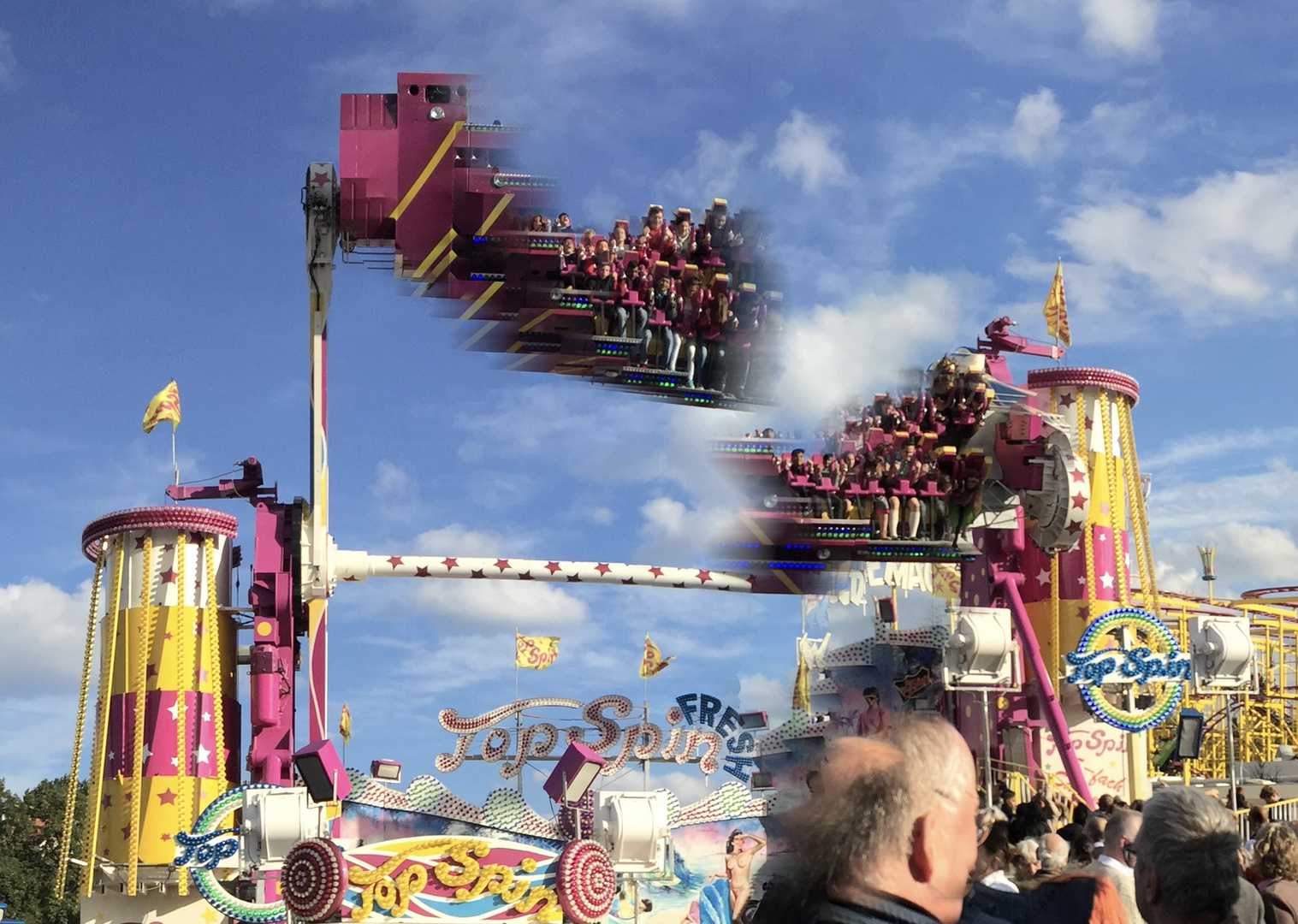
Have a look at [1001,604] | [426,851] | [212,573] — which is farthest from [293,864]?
[212,573]

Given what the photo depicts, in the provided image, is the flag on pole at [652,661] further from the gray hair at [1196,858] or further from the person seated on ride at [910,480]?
the gray hair at [1196,858]

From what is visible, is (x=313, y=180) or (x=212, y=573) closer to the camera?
(x=313, y=180)

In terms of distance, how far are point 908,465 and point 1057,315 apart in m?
9.87

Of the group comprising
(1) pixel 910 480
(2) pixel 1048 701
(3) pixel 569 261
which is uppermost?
(3) pixel 569 261

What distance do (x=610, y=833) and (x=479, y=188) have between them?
20.8 feet

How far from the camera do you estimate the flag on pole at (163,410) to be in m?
26.5

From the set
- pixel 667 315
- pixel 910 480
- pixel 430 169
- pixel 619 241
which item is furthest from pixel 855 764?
pixel 910 480

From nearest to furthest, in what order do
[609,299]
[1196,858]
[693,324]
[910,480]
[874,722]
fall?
[874,722], [1196,858], [693,324], [609,299], [910,480]

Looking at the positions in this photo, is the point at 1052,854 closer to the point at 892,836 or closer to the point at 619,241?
the point at 892,836

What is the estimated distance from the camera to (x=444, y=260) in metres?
14.9

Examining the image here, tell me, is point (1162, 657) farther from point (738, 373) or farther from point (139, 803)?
point (139, 803)

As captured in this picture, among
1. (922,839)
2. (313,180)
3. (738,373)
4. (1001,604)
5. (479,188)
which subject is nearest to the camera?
(922,839)

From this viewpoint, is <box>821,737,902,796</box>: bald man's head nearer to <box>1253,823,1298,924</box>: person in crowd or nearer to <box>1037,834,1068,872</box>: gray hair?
<box>1253,823,1298,924</box>: person in crowd

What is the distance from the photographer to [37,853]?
3988 cm
